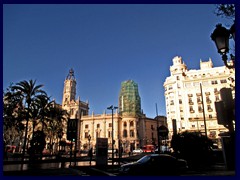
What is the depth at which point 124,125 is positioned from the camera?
6575cm

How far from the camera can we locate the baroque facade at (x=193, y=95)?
159ft

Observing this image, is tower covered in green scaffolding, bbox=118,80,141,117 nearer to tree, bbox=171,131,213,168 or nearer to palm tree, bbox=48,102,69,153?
palm tree, bbox=48,102,69,153

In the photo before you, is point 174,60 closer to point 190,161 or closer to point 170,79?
point 170,79

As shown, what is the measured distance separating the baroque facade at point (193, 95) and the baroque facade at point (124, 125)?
13.5 metres

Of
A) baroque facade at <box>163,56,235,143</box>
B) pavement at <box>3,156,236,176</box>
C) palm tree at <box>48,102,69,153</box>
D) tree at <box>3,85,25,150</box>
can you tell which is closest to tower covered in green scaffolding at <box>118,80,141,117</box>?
baroque facade at <box>163,56,235,143</box>

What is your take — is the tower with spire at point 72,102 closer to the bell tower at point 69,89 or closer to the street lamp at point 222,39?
the bell tower at point 69,89

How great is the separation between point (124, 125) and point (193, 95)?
23819 millimetres

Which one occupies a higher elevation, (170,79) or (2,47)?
(170,79)

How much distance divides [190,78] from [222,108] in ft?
176

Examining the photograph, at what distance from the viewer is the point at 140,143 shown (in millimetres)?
64562

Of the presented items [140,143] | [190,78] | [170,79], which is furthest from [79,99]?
[190,78]

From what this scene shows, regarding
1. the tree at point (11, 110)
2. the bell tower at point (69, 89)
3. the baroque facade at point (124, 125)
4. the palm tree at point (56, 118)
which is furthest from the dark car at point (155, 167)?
the bell tower at point (69, 89)

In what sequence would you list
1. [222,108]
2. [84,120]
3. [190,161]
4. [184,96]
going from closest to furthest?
[222,108] → [190,161] → [184,96] → [84,120]

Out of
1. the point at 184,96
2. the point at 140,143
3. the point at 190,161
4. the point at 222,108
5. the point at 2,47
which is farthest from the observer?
the point at 140,143
